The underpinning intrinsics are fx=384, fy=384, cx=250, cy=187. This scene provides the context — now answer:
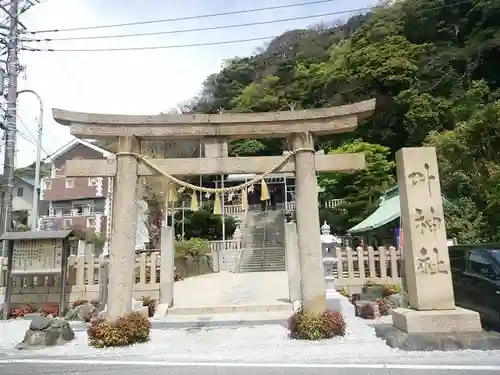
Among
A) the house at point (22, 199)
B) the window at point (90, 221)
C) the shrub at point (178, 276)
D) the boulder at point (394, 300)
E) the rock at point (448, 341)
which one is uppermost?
→ the house at point (22, 199)

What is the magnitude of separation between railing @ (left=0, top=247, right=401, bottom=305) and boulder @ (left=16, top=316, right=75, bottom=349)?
3504 millimetres

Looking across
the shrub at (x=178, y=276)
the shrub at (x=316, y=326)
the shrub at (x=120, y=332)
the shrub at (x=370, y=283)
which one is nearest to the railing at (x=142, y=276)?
the shrub at (x=370, y=283)

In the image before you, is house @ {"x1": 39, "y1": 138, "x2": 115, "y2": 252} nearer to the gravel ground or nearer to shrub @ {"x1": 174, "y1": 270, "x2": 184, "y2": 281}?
shrub @ {"x1": 174, "y1": 270, "x2": 184, "y2": 281}

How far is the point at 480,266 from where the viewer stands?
8352 millimetres

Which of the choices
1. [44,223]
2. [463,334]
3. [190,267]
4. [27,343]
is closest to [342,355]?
[463,334]

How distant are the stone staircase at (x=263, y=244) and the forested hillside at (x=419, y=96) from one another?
182 inches

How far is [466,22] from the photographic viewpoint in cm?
3297

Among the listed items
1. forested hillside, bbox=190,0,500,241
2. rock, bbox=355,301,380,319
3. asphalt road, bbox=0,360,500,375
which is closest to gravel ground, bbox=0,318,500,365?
asphalt road, bbox=0,360,500,375

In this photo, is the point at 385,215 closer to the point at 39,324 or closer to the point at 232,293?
the point at 232,293

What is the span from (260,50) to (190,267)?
48.5 metres

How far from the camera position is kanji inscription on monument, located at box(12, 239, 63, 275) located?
11016mm

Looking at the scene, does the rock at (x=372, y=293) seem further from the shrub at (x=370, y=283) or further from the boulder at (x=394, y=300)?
the boulder at (x=394, y=300)

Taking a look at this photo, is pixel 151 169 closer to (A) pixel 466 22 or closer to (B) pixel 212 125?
(B) pixel 212 125

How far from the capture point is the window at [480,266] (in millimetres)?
7986
